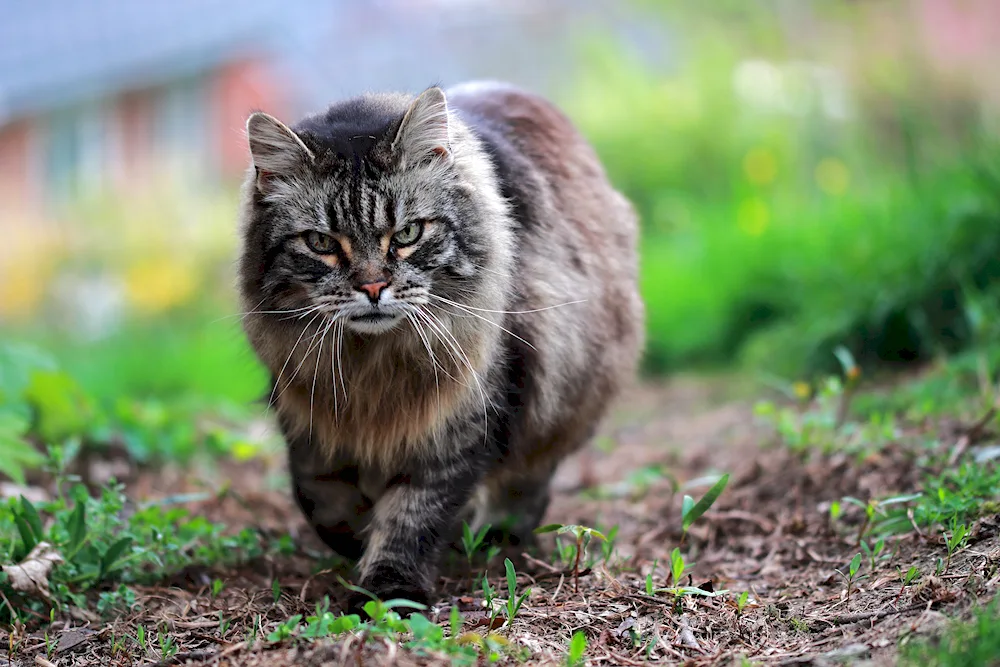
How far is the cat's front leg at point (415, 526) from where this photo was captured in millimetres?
2656

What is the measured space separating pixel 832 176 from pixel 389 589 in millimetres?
5749

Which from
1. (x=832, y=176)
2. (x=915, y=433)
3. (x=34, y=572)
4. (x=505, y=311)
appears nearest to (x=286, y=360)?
(x=505, y=311)

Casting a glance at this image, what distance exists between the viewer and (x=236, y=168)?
12789 mm

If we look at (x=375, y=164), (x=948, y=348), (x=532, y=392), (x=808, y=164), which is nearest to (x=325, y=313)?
(x=375, y=164)

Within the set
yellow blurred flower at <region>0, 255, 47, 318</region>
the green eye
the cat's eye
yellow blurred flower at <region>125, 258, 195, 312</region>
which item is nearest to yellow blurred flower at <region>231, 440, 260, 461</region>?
the cat's eye

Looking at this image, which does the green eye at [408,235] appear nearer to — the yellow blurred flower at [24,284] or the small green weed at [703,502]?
the small green weed at [703,502]

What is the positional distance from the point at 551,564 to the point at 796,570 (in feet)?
2.42

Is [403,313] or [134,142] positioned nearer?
[403,313]

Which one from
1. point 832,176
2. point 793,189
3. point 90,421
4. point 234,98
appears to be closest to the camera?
point 90,421

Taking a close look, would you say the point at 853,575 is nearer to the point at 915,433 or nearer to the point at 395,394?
the point at 915,433

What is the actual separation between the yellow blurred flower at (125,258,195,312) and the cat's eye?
763 cm

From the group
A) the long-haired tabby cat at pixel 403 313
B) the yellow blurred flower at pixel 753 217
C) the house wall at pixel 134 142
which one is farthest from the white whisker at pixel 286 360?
the house wall at pixel 134 142

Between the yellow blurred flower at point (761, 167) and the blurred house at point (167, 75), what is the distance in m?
4.83

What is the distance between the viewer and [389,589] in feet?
8.63
